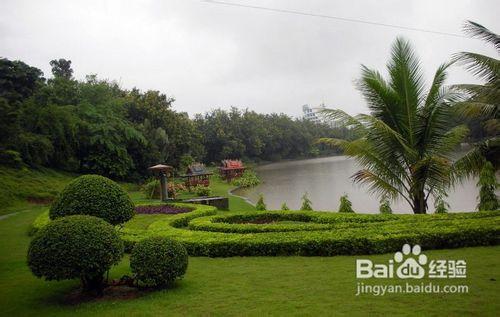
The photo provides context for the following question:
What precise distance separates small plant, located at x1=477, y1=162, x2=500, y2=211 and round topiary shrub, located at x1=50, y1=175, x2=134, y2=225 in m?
8.54

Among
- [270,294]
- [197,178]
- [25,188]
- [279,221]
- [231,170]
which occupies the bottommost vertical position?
[270,294]

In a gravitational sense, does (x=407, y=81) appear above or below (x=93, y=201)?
above

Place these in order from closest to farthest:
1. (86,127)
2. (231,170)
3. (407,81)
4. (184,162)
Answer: (407,81) < (86,127) < (231,170) < (184,162)

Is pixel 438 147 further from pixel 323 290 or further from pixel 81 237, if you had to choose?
pixel 81 237

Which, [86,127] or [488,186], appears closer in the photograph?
Answer: [488,186]

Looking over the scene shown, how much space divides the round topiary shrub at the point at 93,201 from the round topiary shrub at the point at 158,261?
173cm

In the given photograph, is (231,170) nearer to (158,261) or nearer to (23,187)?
(23,187)

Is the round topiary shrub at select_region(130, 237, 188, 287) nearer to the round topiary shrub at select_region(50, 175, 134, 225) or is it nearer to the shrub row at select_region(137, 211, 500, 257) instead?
the round topiary shrub at select_region(50, 175, 134, 225)

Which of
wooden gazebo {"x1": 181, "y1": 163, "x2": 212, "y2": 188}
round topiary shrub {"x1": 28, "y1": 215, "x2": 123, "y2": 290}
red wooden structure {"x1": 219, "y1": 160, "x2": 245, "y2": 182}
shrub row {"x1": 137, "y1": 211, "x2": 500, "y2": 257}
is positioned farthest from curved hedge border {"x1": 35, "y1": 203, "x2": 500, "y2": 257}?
red wooden structure {"x1": 219, "y1": 160, "x2": 245, "y2": 182}

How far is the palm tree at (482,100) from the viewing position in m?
9.51

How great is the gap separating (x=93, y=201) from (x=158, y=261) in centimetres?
220

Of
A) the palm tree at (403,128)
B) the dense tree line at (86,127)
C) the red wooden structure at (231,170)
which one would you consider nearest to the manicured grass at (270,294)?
the palm tree at (403,128)

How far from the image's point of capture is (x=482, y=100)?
9.94 meters

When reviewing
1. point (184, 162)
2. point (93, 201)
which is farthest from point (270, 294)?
point (184, 162)
